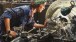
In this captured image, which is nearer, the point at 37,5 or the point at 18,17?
the point at 37,5

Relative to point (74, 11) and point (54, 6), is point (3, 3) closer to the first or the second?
point (54, 6)

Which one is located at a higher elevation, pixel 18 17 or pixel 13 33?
pixel 18 17

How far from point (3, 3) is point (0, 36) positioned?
3.67 feet

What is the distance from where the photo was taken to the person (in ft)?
9.57

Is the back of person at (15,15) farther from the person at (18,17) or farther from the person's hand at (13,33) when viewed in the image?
the person's hand at (13,33)

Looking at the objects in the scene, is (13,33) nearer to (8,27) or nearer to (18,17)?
(8,27)

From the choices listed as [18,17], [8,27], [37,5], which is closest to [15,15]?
[18,17]

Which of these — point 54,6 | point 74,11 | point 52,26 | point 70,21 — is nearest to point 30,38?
point 52,26

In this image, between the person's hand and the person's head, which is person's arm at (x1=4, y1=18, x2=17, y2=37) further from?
the person's head

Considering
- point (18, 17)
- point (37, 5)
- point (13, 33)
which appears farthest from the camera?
point (18, 17)

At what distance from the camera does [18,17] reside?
10.1 ft

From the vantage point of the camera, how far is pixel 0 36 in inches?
122

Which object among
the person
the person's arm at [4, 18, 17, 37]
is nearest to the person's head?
the person

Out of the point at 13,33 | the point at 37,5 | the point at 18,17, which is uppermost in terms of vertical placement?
the point at 37,5
